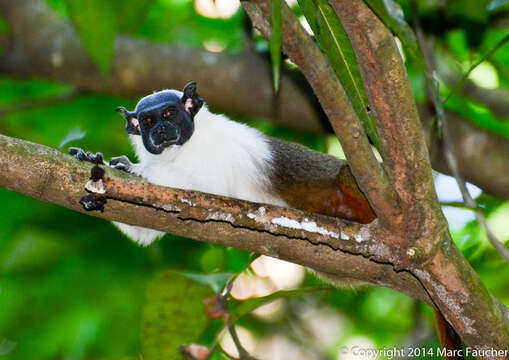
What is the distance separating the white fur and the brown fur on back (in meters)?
0.06

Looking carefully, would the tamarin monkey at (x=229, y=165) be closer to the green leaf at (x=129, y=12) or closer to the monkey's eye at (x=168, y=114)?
the monkey's eye at (x=168, y=114)

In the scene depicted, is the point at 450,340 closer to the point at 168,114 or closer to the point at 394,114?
the point at 394,114

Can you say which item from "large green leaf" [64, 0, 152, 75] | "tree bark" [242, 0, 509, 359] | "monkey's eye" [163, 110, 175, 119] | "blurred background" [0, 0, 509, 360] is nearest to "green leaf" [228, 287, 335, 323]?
"blurred background" [0, 0, 509, 360]

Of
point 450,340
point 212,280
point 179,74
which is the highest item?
point 450,340

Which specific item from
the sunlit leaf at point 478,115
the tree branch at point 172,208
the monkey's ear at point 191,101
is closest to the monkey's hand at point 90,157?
the tree branch at point 172,208

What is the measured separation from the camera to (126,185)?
2.06 meters

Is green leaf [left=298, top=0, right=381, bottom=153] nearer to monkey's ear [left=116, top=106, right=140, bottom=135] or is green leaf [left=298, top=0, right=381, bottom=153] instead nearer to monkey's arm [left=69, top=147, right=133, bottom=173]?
monkey's arm [left=69, top=147, right=133, bottom=173]

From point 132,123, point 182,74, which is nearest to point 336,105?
point 132,123

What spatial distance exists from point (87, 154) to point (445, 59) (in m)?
3.67

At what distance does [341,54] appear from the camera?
6.18 feet

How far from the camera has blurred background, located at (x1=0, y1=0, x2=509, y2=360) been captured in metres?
3.02

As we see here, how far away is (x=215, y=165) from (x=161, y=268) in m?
1.32

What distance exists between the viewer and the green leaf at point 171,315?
2.84 m

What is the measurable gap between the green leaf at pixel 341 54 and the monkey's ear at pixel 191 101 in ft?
4.40
